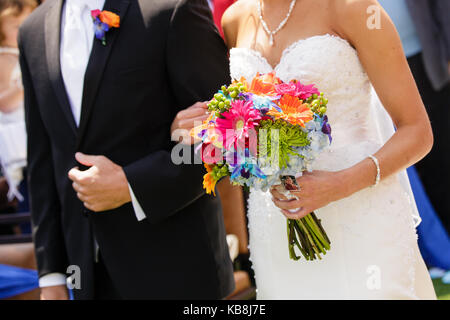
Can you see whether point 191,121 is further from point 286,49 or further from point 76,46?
point 76,46

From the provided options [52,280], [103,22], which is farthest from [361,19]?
[52,280]

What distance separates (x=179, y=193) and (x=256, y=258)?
51 centimetres

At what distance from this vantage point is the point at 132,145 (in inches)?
87.5

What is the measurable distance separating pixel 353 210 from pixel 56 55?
133 centimetres

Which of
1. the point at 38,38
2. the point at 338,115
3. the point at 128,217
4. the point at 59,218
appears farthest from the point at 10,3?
the point at 338,115

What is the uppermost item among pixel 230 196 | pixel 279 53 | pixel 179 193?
pixel 279 53

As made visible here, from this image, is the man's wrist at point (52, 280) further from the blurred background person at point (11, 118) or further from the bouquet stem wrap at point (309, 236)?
the blurred background person at point (11, 118)

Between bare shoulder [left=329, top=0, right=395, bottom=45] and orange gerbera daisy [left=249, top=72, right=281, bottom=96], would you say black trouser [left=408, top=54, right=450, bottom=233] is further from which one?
orange gerbera daisy [left=249, top=72, right=281, bottom=96]

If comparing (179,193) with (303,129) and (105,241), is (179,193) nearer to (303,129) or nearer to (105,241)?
(105,241)

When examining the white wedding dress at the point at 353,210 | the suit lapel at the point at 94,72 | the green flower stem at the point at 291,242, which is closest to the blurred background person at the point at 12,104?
the suit lapel at the point at 94,72

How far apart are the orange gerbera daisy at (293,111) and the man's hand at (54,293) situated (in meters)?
1.31

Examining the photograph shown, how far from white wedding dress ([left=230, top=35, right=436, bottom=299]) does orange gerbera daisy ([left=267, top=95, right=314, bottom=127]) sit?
0.32 meters

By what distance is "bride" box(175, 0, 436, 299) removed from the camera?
1.97m

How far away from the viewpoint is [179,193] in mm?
2166
